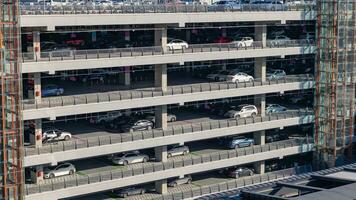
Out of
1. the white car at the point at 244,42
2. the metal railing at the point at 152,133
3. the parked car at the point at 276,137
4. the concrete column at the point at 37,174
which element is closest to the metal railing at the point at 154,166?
the concrete column at the point at 37,174

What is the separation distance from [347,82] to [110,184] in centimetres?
2733

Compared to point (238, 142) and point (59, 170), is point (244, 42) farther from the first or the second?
point (59, 170)

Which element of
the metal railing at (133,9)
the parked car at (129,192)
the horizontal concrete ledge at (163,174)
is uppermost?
the metal railing at (133,9)

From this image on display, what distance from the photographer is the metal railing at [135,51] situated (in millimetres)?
52812

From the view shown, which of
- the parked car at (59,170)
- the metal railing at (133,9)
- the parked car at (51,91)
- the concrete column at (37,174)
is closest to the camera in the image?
the metal railing at (133,9)

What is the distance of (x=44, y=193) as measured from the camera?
52125 millimetres

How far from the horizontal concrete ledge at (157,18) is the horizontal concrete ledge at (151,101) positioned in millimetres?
6090

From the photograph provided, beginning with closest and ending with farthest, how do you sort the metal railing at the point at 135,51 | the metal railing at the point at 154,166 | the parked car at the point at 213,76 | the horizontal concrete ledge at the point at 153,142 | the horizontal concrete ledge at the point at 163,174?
Answer: the horizontal concrete ledge at the point at 153,142 < the metal railing at the point at 135,51 < the horizontal concrete ledge at the point at 163,174 < the metal railing at the point at 154,166 < the parked car at the point at 213,76

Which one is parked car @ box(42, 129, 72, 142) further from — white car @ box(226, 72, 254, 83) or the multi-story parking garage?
white car @ box(226, 72, 254, 83)

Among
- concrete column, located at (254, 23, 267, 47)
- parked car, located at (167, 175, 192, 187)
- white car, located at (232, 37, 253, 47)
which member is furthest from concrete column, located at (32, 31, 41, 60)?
concrete column, located at (254, 23, 267, 47)

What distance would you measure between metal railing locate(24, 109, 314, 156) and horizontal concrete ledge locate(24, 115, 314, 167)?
0.28m

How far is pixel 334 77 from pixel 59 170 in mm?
29004

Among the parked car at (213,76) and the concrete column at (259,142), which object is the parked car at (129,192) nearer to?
the concrete column at (259,142)

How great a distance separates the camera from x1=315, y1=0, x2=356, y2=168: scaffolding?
69250 mm
